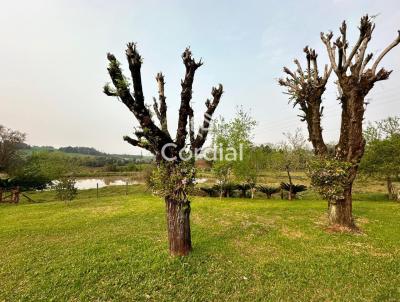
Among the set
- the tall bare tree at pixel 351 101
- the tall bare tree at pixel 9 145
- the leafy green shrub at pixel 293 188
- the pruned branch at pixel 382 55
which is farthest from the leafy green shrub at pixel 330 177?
the tall bare tree at pixel 9 145

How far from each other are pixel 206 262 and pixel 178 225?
159cm

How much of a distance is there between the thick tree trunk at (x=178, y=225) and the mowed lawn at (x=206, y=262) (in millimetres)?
402

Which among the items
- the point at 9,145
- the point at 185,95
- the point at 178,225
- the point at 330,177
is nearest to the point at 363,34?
the point at 330,177

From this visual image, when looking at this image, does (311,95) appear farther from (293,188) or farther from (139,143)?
(293,188)

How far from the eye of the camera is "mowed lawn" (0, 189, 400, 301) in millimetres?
6492

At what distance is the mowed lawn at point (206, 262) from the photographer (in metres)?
6.49

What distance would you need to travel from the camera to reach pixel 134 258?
8.53m

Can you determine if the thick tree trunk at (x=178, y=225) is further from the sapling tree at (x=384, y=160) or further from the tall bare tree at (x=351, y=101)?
the sapling tree at (x=384, y=160)

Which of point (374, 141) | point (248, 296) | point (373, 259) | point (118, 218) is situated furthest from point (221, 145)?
point (248, 296)

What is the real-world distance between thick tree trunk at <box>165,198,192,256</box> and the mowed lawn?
402 millimetres

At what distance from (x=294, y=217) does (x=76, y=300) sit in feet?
42.6

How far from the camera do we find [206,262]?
320 inches

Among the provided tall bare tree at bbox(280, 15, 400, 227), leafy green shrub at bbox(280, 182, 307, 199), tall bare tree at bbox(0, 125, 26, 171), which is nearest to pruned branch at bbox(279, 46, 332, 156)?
tall bare tree at bbox(280, 15, 400, 227)

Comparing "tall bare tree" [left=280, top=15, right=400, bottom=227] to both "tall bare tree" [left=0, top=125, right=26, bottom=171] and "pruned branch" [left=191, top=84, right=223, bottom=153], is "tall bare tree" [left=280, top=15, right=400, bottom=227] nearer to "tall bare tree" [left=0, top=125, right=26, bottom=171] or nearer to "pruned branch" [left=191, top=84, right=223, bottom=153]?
"pruned branch" [left=191, top=84, right=223, bottom=153]
